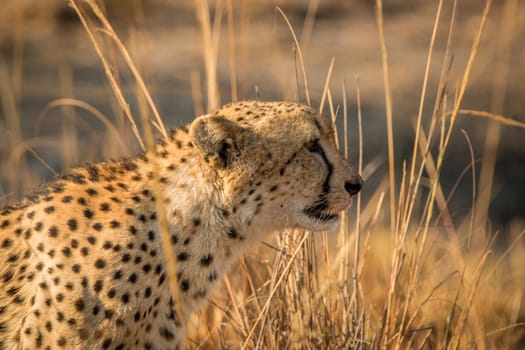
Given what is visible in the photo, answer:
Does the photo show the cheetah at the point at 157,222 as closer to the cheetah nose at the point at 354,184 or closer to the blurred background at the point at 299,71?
the cheetah nose at the point at 354,184

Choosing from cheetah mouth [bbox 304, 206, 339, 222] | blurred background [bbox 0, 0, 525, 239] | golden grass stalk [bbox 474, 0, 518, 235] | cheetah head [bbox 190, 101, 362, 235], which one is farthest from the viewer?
Result: blurred background [bbox 0, 0, 525, 239]

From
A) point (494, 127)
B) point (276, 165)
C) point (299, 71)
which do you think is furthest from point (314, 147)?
→ point (299, 71)

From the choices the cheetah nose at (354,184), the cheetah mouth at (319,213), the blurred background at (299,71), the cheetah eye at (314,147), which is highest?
the cheetah eye at (314,147)

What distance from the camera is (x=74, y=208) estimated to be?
2.56 m

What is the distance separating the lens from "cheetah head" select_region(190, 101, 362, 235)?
2561 mm

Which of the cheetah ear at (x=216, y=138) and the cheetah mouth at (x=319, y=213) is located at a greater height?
the cheetah ear at (x=216, y=138)

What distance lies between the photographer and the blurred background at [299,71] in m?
6.68

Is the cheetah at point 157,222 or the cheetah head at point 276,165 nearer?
the cheetah at point 157,222

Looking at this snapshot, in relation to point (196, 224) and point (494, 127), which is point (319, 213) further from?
point (494, 127)

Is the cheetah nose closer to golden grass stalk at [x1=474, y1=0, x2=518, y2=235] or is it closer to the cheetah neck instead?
the cheetah neck

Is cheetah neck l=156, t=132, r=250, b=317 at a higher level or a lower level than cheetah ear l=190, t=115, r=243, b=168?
lower

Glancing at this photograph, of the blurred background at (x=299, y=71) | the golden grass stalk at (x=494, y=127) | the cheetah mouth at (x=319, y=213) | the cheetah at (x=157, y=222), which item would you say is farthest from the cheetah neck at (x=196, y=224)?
the blurred background at (x=299, y=71)

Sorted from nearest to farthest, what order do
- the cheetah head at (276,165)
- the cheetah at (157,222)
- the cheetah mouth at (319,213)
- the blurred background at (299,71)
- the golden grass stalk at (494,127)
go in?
the cheetah at (157,222)
the cheetah head at (276,165)
the cheetah mouth at (319,213)
the golden grass stalk at (494,127)
the blurred background at (299,71)

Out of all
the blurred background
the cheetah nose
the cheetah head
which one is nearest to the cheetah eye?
the cheetah head
